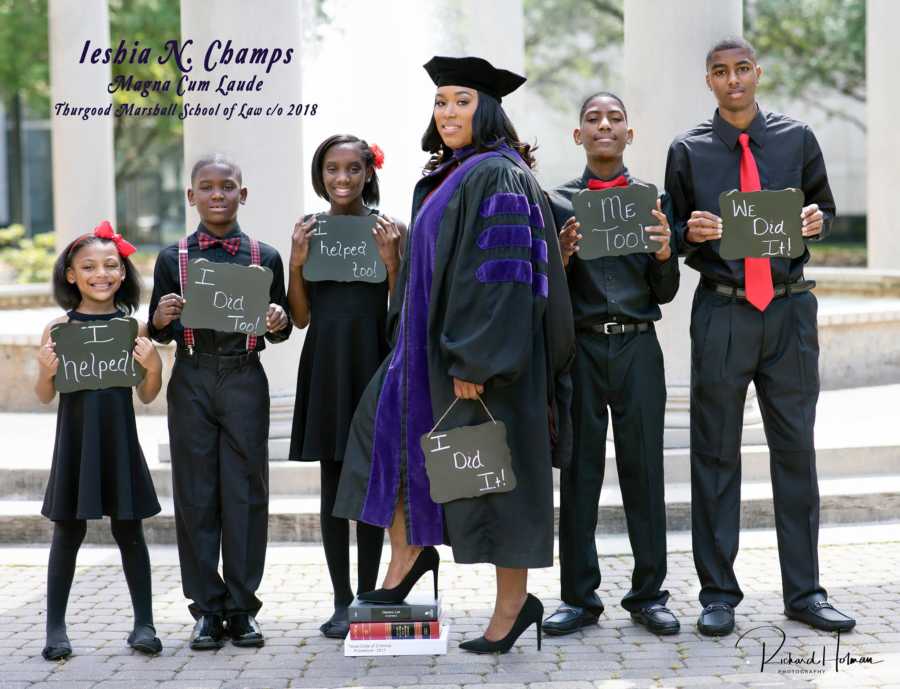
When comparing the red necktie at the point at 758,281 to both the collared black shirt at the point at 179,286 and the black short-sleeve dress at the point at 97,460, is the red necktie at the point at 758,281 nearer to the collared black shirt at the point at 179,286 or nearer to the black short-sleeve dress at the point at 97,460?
the collared black shirt at the point at 179,286

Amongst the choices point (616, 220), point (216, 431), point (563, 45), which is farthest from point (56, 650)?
point (563, 45)

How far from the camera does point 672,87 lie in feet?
27.8

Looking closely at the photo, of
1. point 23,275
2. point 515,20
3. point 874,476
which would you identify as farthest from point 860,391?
point 23,275

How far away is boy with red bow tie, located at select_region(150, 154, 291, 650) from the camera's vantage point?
19.7 ft

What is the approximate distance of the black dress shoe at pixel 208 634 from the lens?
5.93 meters

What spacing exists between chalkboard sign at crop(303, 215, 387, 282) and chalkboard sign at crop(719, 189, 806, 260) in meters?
1.57

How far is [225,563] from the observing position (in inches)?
238

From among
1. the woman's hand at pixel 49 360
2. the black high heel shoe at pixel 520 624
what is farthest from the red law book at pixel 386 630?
the woman's hand at pixel 49 360

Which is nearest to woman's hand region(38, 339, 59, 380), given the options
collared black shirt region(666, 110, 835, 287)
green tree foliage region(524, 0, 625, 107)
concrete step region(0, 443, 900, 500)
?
concrete step region(0, 443, 900, 500)

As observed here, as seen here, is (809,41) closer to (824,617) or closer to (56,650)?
(824,617)

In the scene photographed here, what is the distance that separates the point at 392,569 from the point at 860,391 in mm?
7228

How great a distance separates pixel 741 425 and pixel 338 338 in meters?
1.88

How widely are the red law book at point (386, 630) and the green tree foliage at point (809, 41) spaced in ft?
83.9

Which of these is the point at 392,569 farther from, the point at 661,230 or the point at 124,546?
the point at 661,230
